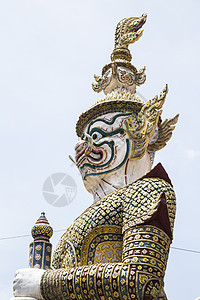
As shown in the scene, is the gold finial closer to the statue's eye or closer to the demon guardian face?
the demon guardian face

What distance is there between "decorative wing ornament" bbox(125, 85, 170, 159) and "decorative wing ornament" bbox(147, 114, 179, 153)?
35 centimetres

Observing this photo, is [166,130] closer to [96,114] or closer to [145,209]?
[96,114]

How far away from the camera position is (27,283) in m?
5.19

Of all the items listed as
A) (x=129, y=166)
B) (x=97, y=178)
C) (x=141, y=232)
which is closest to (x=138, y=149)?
(x=129, y=166)

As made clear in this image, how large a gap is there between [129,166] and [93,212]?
0.84 metres

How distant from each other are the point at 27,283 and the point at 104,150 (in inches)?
73.8

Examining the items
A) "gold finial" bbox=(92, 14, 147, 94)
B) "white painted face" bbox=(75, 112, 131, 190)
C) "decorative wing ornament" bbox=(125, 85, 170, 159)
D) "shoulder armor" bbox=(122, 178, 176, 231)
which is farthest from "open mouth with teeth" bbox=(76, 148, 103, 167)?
"gold finial" bbox=(92, 14, 147, 94)

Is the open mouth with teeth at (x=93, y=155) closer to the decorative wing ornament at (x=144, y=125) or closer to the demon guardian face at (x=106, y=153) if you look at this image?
the demon guardian face at (x=106, y=153)

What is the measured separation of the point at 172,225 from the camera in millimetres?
5391

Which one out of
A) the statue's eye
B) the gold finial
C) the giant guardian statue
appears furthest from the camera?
the gold finial

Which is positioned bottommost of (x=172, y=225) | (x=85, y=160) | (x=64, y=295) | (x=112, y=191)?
(x=64, y=295)

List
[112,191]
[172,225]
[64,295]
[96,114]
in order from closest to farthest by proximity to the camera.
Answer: [64,295] → [172,225] → [112,191] → [96,114]

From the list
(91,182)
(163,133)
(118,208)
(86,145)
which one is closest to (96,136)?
(86,145)

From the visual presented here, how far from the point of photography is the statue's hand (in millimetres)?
5164
